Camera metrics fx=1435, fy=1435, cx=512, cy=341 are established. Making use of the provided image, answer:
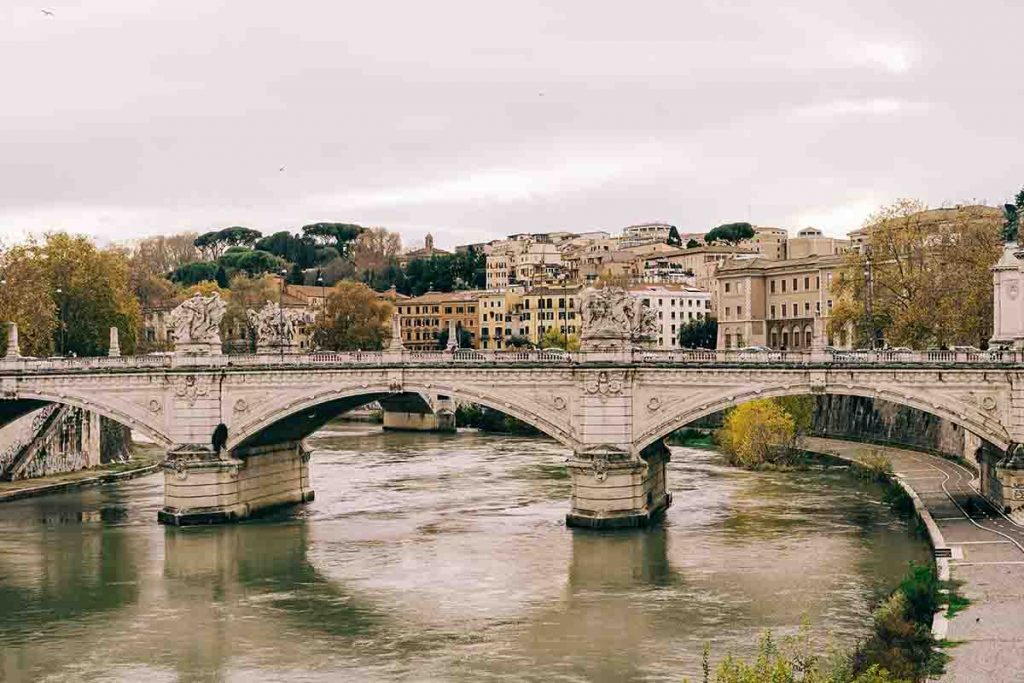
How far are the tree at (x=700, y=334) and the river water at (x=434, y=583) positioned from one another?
158ft

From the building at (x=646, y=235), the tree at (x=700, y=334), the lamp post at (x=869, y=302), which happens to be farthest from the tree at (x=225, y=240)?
the lamp post at (x=869, y=302)

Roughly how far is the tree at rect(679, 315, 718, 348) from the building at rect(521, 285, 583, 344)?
28.5 feet

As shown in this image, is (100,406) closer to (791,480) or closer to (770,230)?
(791,480)

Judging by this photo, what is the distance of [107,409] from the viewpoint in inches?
1820

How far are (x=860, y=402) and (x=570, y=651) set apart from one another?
41.7m

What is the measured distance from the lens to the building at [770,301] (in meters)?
90.8

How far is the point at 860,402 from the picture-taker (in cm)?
6738

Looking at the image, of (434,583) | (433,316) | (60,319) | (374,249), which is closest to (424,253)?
(374,249)

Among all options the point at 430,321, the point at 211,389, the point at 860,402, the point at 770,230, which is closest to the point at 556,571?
the point at 211,389

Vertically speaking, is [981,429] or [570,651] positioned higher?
[981,429]

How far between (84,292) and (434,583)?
39586mm

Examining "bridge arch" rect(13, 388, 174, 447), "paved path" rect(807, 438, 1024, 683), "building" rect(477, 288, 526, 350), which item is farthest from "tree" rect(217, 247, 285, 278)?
"paved path" rect(807, 438, 1024, 683)

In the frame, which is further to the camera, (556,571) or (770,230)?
(770,230)

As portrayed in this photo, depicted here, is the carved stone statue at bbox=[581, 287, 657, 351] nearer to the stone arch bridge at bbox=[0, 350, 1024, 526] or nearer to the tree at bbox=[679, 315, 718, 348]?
the stone arch bridge at bbox=[0, 350, 1024, 526]
